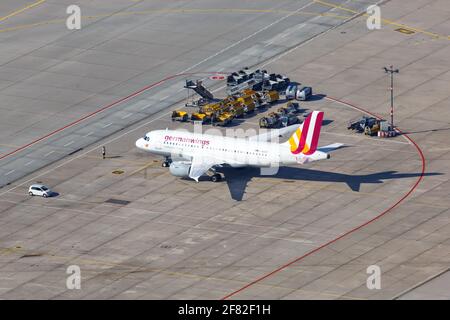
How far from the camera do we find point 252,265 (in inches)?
7830

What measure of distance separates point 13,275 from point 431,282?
2081 inches

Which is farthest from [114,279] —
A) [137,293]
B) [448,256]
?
[448,256]

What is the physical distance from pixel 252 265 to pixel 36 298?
27681 mm

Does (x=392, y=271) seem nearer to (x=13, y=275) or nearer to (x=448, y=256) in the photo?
(x=448, y=256)

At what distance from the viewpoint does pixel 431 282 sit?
19175 centimetres

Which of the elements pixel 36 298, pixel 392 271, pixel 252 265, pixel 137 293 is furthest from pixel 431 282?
pixel 36 298

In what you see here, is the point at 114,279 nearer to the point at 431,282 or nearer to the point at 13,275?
the point at 13,275
